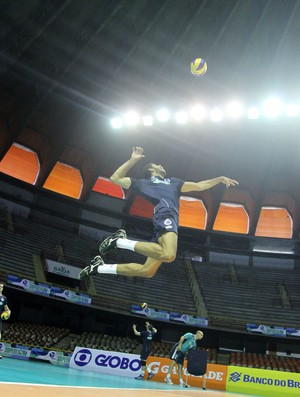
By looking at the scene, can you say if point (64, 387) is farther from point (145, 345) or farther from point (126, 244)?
point (145, 345)

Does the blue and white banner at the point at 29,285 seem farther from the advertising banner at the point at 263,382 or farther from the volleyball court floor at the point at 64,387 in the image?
the volleyball court floor at the point at 64,387

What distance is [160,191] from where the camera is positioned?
755cm

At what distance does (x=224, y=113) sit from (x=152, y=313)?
17.4 meters

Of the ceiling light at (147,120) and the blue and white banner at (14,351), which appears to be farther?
the ceiling light at (147,120)

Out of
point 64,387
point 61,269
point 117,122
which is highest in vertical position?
point 117,122

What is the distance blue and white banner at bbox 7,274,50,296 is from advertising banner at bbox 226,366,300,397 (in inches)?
592

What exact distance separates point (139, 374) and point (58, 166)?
25.5 m

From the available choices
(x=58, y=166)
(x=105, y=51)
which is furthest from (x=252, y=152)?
(x=58, y=166)

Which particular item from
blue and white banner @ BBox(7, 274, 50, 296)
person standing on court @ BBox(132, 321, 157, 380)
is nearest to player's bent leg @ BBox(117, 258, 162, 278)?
person standing on court @ BBox(132, 321, 157, 380)

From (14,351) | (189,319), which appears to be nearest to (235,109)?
(189,319)

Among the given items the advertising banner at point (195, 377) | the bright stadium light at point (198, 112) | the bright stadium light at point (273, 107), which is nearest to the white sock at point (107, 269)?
the advertising banner at point (195, 377)

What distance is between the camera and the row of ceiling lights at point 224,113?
941 inches

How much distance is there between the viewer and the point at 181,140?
34094 millimetres

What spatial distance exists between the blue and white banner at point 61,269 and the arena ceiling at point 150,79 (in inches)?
362
